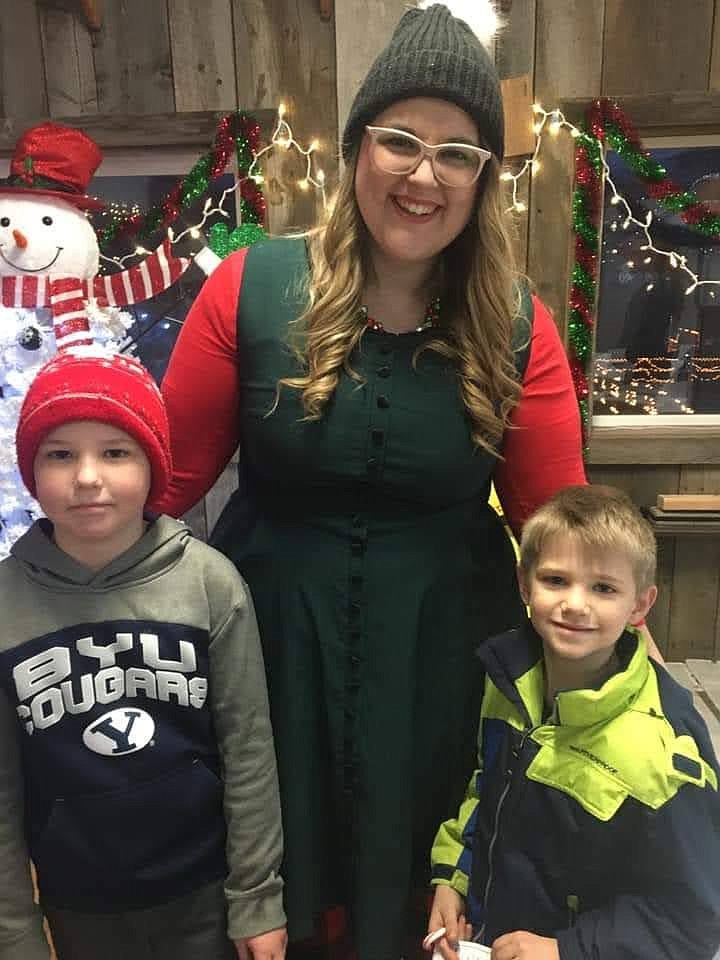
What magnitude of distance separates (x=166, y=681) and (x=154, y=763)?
0.11 meters

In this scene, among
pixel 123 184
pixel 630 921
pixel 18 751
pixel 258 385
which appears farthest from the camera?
pixel 123 184

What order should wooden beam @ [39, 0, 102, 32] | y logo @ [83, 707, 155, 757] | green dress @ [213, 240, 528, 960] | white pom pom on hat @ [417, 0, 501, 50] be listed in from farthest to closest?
wooden beam @ [39, 0, 102, 32] < white pom pom on hat @ [417, 0, 501, 50] < green dress @ [213, 240, 528, 960] < y logo @ [83, 707, 155, 757]

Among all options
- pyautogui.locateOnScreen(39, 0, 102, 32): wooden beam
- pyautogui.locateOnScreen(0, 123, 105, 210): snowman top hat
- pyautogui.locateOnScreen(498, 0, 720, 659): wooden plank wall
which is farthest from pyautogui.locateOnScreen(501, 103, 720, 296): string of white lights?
pyautogui.locateOnScreen(39, 0, 102, 32): wooden beam

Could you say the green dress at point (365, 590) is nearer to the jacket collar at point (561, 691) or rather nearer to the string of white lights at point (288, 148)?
the jacket collar at point (561, 691)

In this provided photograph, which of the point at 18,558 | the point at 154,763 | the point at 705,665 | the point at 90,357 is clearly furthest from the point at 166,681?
the point at 705,665

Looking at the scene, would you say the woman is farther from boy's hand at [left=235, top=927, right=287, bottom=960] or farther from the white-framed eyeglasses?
boy's hand at [left=235, top=927, right=287, bottom=960]

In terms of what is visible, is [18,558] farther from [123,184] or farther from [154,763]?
[123,184]

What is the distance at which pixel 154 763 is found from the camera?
3.19 ft

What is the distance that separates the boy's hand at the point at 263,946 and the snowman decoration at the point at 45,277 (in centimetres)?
177

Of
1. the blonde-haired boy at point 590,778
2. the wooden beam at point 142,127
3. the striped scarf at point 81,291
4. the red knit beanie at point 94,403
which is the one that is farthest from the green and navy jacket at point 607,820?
the wooden beam at point 142,127

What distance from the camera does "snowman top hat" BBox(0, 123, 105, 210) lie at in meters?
2.28

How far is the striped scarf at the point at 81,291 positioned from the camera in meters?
2.40

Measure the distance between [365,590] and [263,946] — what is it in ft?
1.59

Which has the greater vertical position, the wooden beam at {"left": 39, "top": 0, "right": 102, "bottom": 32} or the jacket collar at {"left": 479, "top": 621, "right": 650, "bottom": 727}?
the wooden beam at {"left": 39, "top": 0, "right": 102, "bottom": 32}
